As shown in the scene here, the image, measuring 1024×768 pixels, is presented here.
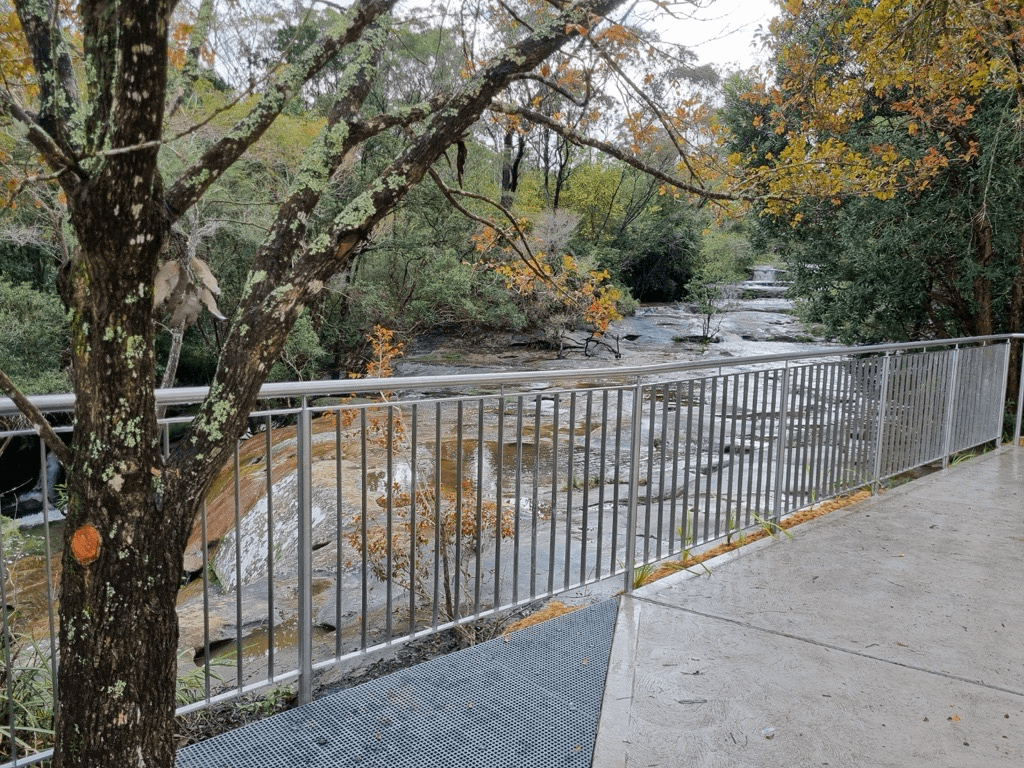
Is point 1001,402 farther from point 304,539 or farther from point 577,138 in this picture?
point 304,539

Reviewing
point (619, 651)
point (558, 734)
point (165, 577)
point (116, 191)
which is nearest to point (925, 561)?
point (619, 651)

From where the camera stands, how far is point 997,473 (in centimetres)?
603

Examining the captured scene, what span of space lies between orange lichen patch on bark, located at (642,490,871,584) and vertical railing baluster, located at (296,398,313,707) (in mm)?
1753

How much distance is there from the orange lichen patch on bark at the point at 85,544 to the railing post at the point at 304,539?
0.95 m

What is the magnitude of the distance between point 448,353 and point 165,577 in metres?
18.6

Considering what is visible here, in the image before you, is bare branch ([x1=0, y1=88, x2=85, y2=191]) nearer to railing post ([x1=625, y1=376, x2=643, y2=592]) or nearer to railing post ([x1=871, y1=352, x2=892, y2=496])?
railing post ([x1=625, y1=376, x2=643, y2=592])

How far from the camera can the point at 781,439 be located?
448 cm

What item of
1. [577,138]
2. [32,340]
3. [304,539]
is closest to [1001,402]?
[577,138]

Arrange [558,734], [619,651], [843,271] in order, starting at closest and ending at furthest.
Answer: [558,734], [619,651], [843,271]

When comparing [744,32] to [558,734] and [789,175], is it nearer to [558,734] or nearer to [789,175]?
[789,175]

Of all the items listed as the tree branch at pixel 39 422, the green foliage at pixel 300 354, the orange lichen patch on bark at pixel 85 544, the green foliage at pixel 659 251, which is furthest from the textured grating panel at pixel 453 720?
the green foliage at pixel 659 251

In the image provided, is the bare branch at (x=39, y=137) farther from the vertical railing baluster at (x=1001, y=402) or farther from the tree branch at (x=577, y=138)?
the vertical railing baluster at (x=1001, y=402)

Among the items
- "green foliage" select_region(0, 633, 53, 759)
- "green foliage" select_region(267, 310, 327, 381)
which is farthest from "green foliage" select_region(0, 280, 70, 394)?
"green foliage" select_region(0, 633, 53, 759)

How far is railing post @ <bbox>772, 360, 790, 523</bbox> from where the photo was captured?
172 inches
